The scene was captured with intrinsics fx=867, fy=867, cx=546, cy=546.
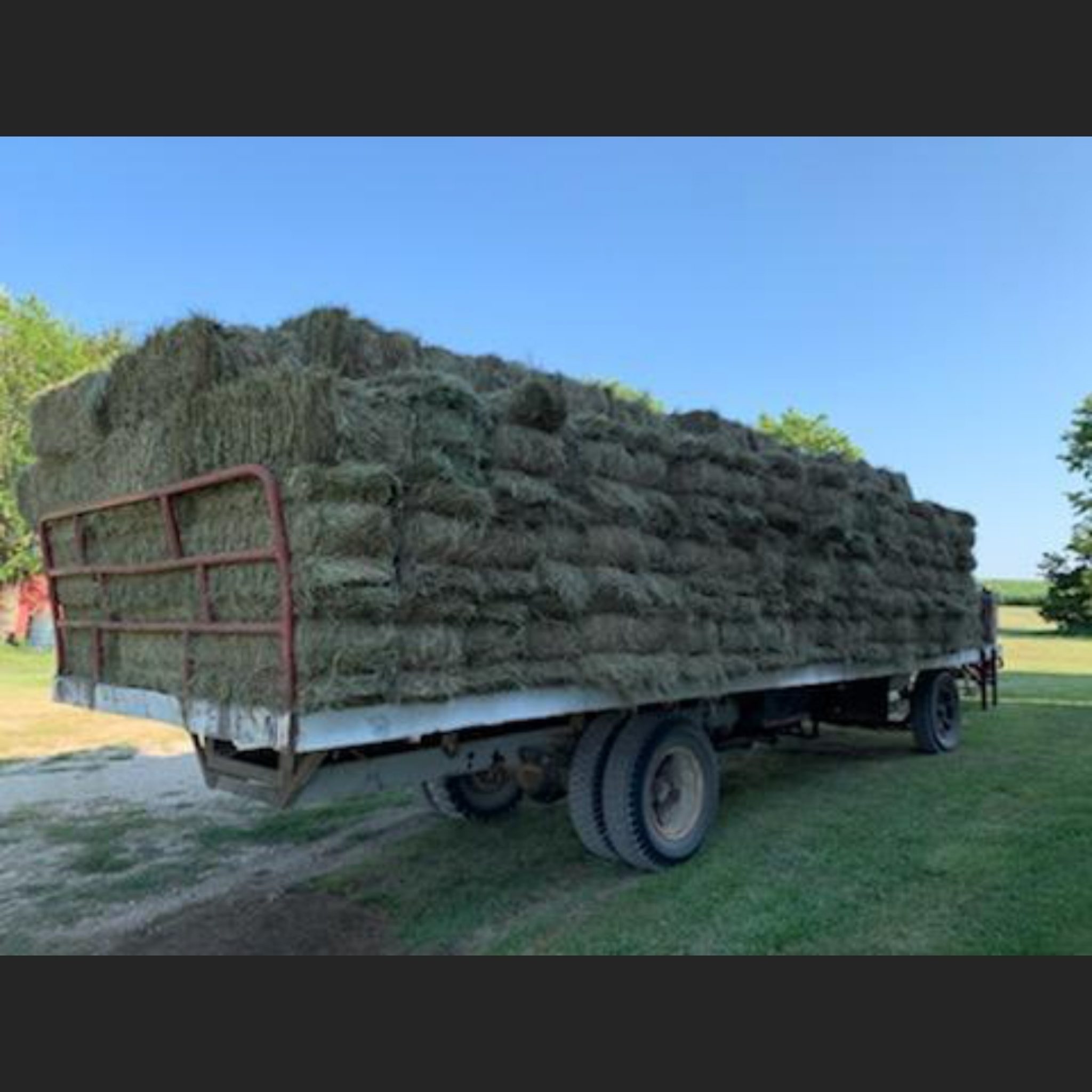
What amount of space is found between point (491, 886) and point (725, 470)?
133 inches

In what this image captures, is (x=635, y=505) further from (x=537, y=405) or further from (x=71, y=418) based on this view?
(x=71, y=418)

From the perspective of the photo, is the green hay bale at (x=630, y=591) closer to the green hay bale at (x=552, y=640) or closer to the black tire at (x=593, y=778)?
the green hay bale at (x=552, y=640)

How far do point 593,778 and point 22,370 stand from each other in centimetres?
3357

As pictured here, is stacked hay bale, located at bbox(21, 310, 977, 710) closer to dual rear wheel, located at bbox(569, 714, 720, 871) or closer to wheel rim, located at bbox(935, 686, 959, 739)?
dual rear wheel, located at bbox(569, 714, 720, 871)

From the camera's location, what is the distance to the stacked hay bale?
12.6 ft

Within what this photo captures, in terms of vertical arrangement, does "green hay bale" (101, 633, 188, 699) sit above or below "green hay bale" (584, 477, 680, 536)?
below

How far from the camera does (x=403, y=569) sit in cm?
411

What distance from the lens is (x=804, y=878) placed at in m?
5.53

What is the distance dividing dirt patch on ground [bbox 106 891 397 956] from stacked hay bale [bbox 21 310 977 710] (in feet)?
4.94

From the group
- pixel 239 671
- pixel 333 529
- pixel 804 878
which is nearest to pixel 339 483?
pixel 333 529

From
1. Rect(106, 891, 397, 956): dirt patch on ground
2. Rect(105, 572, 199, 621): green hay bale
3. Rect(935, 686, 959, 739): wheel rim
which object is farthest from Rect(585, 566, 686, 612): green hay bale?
Rect(935, 686, 959, 739): wheel rim

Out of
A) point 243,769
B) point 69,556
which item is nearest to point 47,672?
point 69,556

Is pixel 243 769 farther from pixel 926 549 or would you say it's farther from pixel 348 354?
pixel 926 549

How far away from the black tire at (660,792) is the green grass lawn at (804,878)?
154mm
